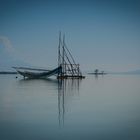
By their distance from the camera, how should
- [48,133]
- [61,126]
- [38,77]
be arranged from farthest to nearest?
1. [38,77]
2. [61,126]
3. [48,133]

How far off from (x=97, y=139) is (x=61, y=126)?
4.68ft

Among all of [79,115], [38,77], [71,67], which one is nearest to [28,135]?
[79,115]

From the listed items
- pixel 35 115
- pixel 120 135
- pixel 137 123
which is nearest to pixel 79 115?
pixel 35 115

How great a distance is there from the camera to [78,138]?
548cm

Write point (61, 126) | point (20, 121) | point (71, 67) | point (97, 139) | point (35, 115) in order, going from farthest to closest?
point (71, 67)
point (35, 115)
point (20, 121)
point (61, 126)
point (97, 139)

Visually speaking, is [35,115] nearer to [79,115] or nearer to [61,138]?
[79,115]

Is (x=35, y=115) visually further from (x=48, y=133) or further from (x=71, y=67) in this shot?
(x=71, y=67)

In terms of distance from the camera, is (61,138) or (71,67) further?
(71,67)

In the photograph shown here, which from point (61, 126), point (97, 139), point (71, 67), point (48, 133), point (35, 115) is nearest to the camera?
point (97, 139)

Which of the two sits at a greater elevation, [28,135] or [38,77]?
[38,77]

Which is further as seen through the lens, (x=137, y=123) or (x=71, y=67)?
(x=71, y=67)

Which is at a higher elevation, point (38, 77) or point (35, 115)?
point (38, 77)

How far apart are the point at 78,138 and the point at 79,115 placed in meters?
2.77

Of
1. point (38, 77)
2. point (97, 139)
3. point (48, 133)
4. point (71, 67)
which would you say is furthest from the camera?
point (38, 77)
